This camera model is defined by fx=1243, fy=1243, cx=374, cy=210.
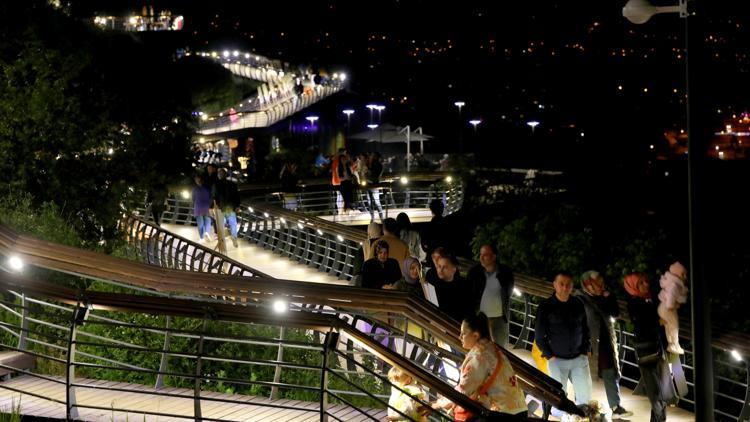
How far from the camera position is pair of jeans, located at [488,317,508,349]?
40.3ft

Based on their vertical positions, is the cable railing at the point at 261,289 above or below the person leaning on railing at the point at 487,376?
above

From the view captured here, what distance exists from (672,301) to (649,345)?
720 millimetres

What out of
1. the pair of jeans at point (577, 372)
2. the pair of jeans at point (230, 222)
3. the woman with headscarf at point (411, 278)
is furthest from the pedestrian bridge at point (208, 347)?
the pair of jeans at point (230, 222)

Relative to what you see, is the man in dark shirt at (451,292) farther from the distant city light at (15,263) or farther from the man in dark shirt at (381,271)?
the distant city light at (15,263)

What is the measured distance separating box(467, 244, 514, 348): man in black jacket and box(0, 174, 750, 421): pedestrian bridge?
66 centimetres

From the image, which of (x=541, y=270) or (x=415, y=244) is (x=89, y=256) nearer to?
(x=415, y=244)

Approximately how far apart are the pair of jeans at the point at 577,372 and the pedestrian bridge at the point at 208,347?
888 mm

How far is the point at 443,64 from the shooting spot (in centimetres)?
7694

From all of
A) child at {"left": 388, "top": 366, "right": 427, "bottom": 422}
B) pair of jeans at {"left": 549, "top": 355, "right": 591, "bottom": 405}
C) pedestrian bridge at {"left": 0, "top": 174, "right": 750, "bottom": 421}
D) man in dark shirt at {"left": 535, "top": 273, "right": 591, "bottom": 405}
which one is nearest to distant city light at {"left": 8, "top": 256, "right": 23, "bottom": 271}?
pedestrian bridge at {"left": 0, "top": 174, "right": 750, "bottom": 421}

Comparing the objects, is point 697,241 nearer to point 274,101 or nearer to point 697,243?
point 697,243

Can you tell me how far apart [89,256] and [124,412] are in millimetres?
1968

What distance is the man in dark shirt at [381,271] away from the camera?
40.9ft

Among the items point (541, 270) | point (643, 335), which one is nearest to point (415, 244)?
point (643, 335)

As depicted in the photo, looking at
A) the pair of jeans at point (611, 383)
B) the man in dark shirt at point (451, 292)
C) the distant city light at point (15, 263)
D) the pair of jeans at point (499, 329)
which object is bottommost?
the pair of jeans at point (611, 383)
